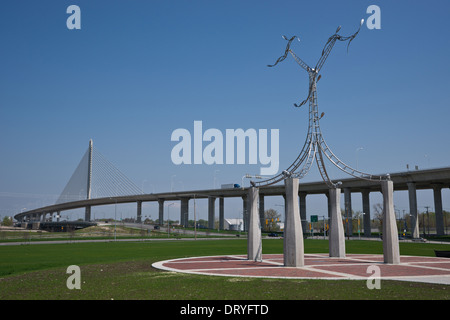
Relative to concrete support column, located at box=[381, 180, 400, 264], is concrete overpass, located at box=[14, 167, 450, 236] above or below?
above

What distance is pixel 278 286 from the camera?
15344 millimetres

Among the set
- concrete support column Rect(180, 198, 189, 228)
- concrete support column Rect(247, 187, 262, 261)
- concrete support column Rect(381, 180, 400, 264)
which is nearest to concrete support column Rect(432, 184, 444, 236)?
concrete support column Rect(381, 180, 400, 264)

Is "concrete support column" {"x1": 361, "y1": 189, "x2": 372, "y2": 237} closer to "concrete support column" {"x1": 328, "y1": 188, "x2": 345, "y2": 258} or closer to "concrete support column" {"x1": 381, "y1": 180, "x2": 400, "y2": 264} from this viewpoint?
"concrete support column" {"x1": 328, "y1": 188, "x2": 345, "y2": 258}

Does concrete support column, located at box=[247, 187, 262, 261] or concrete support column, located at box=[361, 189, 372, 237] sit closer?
concrete support column, located at box=[247, 187, 262, 261]

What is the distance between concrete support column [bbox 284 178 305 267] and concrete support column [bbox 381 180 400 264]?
575 centimetres

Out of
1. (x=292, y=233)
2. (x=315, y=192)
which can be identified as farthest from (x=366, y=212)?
(x=292, y=233)

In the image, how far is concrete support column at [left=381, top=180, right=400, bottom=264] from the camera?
24.8 meters

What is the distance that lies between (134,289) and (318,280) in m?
7.51

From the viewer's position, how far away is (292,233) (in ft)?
77.3

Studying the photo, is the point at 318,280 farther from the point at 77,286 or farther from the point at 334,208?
the point at 334,208

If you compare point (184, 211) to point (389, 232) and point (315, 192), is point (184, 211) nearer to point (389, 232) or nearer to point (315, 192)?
point (315, 192)

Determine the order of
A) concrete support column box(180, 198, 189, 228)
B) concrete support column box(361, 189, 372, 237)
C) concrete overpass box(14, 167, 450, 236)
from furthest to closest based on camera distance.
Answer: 1. concrete support column box(180, 198, 189, 228)
2. concrete support column box(361, 189, 372, 237)
3. concrete overpass box(14, 167, 450, 236)
